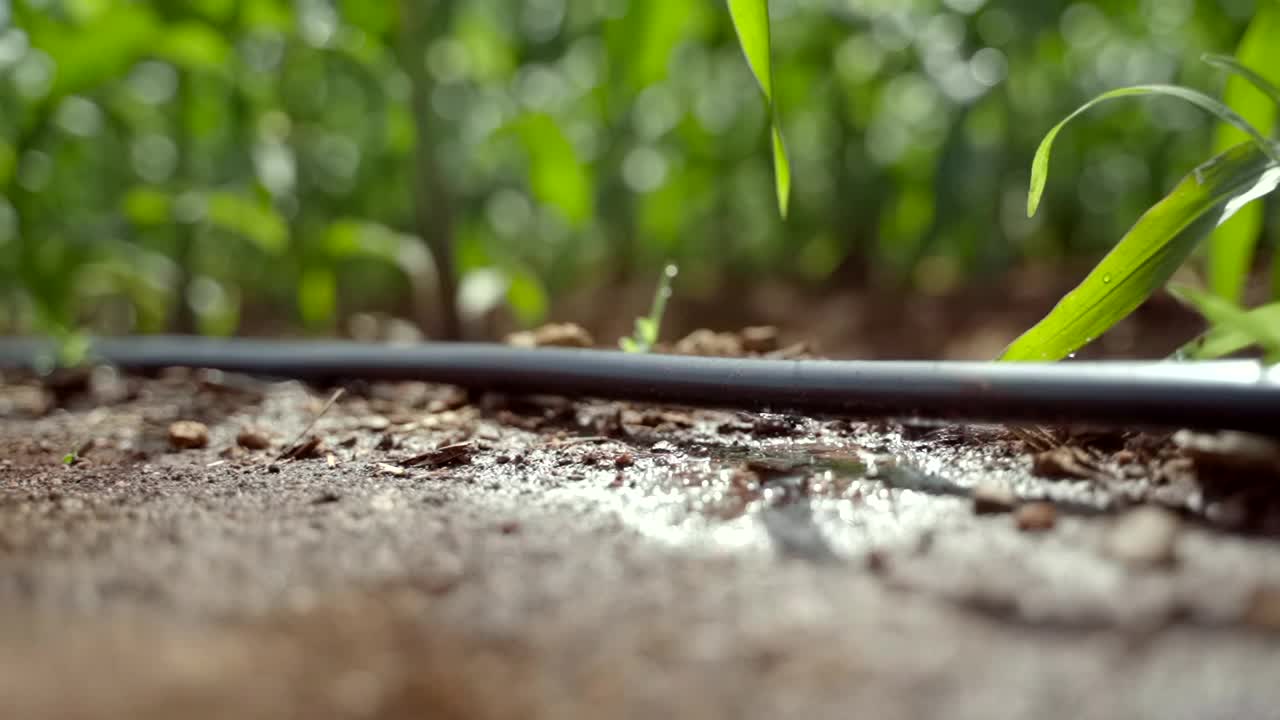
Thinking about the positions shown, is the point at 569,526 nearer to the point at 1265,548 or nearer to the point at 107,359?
the point at 1265,548

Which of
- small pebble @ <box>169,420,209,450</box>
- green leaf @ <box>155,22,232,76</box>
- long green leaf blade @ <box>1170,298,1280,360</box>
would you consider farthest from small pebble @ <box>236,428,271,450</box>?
green leaf @ <box>155,22,232,76</box>

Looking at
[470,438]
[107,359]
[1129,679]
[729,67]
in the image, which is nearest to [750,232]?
[729,67]

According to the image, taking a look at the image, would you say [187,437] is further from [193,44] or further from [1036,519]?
[193,44]

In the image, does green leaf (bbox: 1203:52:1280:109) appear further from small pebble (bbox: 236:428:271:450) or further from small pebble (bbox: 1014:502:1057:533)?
small pebble (bbox: 236:428:271:450)

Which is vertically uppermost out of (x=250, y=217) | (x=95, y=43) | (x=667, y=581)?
(x=95, y=43)

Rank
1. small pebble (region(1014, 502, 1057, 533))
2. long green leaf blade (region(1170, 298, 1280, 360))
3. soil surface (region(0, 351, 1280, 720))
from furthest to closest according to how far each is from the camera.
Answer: long green leaf blade (region(1170, 298, 1280, 360)), small pebble (region(1014, 502, 1057, 533)), soil surface (region(0, 351, 1280, 720))

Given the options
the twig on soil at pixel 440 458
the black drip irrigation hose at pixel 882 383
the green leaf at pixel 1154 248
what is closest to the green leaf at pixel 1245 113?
the green leaf at pixel 1154 248

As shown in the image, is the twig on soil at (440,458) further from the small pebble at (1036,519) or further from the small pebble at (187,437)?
the small pebble at (1036,519)

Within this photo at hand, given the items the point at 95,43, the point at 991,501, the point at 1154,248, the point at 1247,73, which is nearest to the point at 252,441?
the point at 991,501
